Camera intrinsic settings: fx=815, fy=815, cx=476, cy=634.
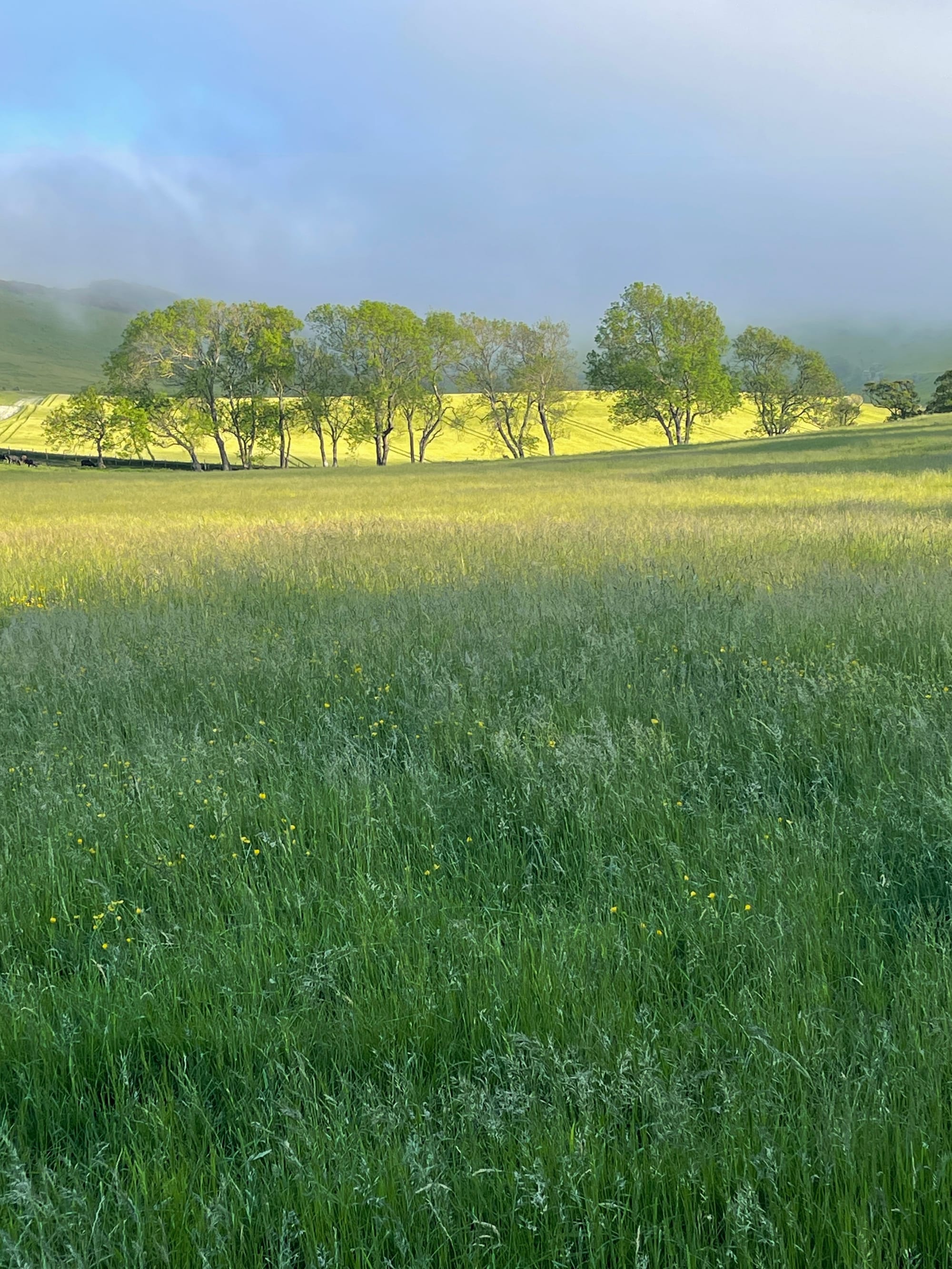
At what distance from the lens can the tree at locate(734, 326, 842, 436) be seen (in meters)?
91.1

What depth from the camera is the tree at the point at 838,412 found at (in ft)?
311

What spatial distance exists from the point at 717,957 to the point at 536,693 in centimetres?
258

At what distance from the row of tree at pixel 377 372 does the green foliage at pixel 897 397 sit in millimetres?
35519

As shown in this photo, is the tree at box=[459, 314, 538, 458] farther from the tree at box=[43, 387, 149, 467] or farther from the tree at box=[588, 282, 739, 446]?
the tree at box=[43, 387, 149, 467]

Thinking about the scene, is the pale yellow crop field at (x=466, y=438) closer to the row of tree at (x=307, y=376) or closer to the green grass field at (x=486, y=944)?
the row of tree at (x=307, y=376)

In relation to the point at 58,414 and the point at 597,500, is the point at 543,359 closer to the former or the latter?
the point at 58,414

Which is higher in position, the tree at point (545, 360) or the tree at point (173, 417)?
the tree at point (545, 360)

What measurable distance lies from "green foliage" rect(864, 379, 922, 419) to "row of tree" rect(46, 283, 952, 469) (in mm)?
35519

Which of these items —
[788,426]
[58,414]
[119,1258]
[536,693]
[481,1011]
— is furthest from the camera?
[788,426]

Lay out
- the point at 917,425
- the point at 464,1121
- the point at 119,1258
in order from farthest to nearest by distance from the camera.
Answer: the point at 917,425, the point at 464,1121, the point at 119,1258

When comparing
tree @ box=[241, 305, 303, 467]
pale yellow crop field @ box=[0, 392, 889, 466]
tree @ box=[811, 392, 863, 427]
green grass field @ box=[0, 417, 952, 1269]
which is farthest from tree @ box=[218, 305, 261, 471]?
green grass field @ box=[0, 417, 952, 1269]

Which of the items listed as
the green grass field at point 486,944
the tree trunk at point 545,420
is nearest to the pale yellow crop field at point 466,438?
the tree trunk at point 545,420

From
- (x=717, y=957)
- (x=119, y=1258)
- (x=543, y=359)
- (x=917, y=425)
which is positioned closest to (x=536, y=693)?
(x=717, y=957)

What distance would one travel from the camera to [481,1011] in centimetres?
217
